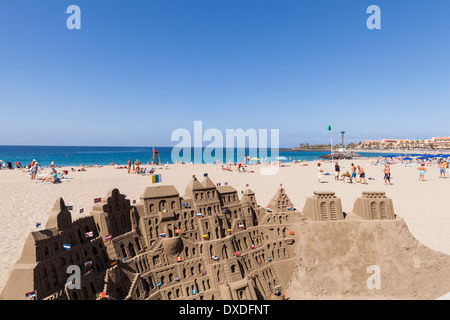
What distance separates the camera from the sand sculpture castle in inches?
309

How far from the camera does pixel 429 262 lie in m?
12.5

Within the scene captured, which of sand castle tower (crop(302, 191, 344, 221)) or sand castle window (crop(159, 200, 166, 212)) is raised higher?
sand castle window (crop(159, 200, 166, 212))

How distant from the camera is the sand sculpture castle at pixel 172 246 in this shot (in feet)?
25.8

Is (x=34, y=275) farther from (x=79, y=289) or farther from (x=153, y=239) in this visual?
(x=153, y=239)

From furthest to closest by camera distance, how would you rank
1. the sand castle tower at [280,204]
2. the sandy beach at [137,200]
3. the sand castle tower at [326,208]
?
1. the sand castle tower at [280,204]
2. the sand castle tower at [326,208]
3. the sandy beach at [137,200]

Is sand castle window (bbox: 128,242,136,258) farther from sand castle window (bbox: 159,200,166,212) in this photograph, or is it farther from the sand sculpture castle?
sand castle window (bbox: 159,200,166,212)

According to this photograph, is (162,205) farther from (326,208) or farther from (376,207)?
(376,207)

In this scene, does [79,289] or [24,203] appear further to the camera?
[24,203]

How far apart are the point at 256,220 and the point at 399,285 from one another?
311 inches

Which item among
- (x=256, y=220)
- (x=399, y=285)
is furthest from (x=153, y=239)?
(x=399, y=285)

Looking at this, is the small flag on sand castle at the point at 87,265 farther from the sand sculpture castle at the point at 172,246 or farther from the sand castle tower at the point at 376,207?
the sand castle tower at the point at 376,207

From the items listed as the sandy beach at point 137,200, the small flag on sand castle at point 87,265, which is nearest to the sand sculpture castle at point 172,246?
the small flag on sand castle at point 87,265

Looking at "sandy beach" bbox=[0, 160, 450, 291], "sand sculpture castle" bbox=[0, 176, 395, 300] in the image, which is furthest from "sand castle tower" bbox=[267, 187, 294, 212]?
"sandy beach" bbox=[0, 160, 450, 291]
